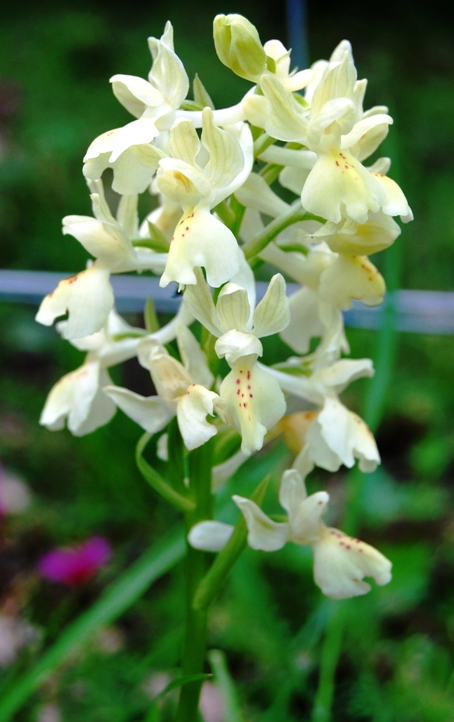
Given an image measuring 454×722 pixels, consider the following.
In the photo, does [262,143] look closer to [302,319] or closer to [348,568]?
[302,319]

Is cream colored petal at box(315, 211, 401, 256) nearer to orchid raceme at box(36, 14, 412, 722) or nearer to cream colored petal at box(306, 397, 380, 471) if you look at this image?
orchid raceme at box(36, 14, 412, 722)

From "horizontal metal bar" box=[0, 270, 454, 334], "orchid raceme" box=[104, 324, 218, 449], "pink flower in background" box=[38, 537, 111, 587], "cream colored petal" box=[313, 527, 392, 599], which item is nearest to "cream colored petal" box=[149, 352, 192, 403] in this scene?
"orchid raceme" box=[104, 324, 218, 449]

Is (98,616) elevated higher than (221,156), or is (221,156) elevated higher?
(221,156)

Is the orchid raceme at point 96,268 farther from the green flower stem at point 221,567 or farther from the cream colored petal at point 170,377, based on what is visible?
the green flower stem at point 221,567

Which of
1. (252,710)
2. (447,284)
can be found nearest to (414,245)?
(447,284)

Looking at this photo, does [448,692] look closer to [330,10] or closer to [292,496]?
[292,496]

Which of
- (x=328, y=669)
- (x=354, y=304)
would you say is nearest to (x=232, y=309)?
(x=328, y=669)

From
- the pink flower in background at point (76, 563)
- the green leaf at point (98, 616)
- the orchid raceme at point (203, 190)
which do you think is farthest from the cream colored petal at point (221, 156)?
→ the pink flower in background at point (76, 563)
